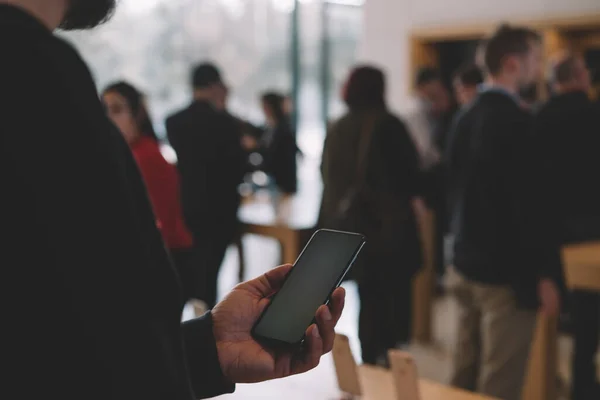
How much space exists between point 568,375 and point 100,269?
12.4 ft

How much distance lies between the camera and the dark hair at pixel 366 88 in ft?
10.3

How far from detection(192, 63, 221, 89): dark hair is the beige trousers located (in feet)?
5.60

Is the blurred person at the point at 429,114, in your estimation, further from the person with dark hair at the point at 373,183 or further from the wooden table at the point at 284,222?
the person with dark hair at the point at 373,183

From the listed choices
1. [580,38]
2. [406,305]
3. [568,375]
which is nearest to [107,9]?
[406,305]

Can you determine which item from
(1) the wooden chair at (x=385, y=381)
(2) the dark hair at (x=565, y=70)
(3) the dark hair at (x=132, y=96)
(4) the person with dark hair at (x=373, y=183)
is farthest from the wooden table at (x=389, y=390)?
(2) the dark hair at (x=565, y=70)

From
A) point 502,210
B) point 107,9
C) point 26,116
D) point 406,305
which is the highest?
point 107,9

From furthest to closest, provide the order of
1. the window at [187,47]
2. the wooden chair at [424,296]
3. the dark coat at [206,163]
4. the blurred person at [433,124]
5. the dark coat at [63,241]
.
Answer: the window at [187,47] < the blurred person at [433,124] < the wooden chair at [424,296] < the dark coat at [206,163] < the dark coat at [63,241]

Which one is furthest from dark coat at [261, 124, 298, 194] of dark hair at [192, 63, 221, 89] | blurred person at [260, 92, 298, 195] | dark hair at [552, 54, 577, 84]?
dark hair at [552, 54, 577, 84]

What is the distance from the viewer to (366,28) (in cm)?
744

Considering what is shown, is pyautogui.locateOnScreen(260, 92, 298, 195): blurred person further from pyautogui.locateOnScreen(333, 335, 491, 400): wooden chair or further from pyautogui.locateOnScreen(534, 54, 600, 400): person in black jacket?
pyautogui.locateOnScreen(333, 335, 491, 400): wooden chair

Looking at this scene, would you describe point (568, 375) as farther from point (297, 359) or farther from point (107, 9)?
point (107, 9)

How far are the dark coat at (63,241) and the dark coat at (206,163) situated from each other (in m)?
3.29

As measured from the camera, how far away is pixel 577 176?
3449 mm

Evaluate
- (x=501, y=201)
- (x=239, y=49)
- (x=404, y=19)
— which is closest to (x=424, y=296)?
(x=501, y=201)
